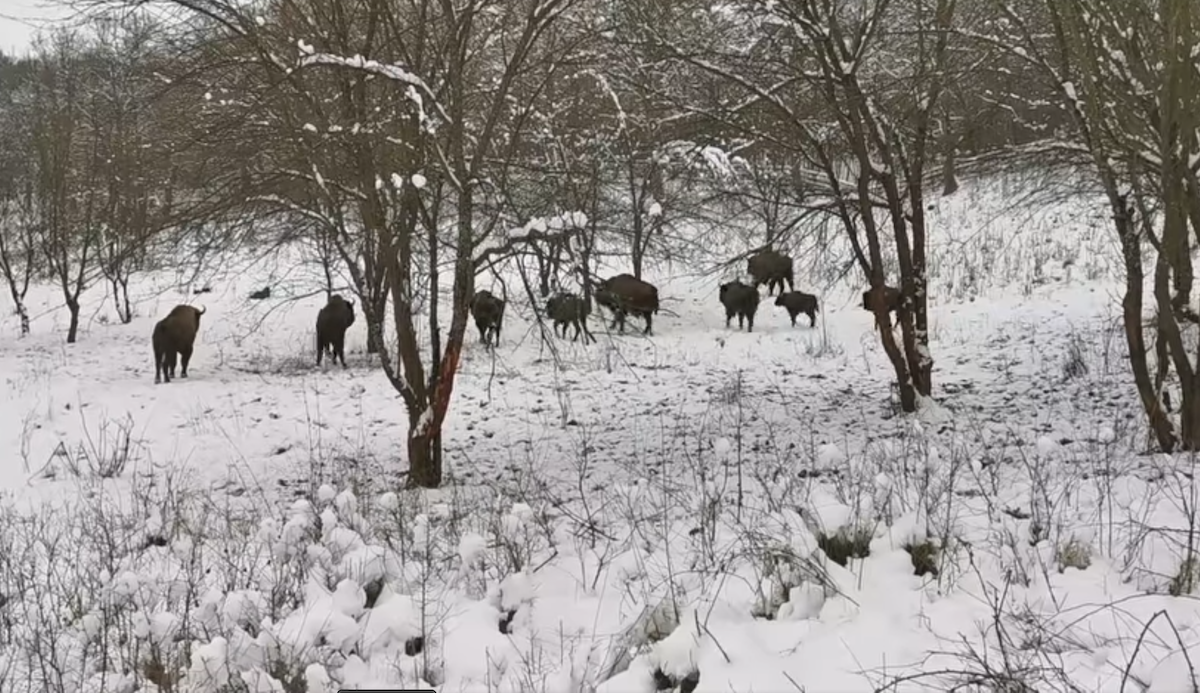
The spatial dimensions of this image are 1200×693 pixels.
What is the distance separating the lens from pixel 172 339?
13.1 meters

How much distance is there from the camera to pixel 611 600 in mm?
4426

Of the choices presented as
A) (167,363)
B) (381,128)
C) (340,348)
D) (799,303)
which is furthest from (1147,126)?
(167,363)

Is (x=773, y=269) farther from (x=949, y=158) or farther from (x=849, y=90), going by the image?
(x=849, y=90)

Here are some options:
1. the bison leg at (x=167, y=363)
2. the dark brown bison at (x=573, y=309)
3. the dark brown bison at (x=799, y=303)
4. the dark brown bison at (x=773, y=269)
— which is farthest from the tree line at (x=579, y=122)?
the dark brown bison at (x=773, y=269)

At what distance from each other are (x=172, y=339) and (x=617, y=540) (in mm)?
10251

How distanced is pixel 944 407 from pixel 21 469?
31.8 feet

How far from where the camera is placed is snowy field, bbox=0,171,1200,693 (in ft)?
11.8

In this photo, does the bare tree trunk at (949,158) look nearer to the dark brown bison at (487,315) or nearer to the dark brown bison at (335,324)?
the dark brown bison at (487,315)

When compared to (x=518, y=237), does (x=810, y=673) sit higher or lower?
lower

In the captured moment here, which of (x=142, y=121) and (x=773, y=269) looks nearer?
(x=142, y=121)

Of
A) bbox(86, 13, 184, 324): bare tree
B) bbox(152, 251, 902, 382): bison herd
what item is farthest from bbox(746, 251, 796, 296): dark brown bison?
bbox(86, 13, 184, 324): bare tree

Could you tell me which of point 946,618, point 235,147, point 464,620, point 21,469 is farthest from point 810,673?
point 21,469

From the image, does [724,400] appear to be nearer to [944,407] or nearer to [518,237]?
[944,407]

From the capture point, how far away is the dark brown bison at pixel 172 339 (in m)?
13.0
